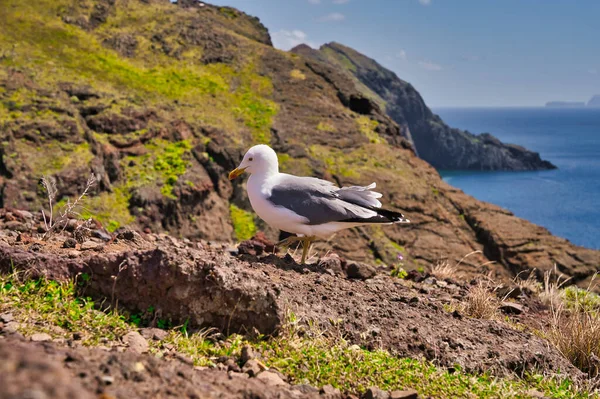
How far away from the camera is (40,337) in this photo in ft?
13.4

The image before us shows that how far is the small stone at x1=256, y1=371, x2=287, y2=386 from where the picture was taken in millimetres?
4023

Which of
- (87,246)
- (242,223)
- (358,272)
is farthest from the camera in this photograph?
(242,223)

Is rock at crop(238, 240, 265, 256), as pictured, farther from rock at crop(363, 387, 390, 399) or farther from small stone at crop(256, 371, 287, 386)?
rock at crop(363, 387, 390, 399)

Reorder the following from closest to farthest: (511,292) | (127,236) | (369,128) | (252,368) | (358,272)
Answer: (252,368), (127,236), (358,272), (511,292), (369,128)

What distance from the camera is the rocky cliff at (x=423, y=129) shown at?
109m

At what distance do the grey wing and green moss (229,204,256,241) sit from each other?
943cm

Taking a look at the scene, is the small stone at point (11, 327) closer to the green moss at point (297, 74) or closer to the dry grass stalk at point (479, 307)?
the dry grass stalk at point (479, 307)

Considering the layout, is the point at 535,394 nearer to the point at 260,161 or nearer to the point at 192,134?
the point at 260,161

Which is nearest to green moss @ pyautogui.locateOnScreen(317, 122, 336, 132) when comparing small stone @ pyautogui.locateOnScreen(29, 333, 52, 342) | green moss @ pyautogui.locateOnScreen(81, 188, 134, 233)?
green moss @ pyautogui.locateOnScreen(81, 188, 134, 233)

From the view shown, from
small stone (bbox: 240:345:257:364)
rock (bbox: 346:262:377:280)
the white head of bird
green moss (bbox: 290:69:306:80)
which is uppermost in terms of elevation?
green moss (bbox: 290:69:306:80)

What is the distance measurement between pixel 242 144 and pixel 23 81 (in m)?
7.04

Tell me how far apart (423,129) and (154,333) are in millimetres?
125956

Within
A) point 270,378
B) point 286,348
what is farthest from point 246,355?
point 286,348

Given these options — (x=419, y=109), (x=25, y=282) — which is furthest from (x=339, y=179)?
(x=419, y=109)
